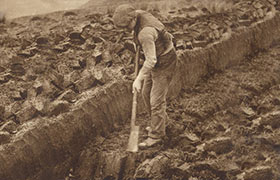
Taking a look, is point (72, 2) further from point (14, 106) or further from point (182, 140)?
point (182, 140)

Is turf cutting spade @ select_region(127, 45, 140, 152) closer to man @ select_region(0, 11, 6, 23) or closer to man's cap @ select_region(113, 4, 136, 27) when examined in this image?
man's cap @ select_region(113, 4, 136, 27)

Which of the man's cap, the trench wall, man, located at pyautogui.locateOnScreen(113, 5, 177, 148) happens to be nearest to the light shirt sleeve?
man, located at pyautogui.locateOnScreen(113, 5, 177, 148)

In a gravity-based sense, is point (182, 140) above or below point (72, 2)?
below

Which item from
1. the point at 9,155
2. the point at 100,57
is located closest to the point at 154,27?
the point at 100,57

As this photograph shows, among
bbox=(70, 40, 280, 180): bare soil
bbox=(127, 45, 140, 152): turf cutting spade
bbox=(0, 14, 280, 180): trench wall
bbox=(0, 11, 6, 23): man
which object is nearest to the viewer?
bbox=(0, 14, 280, 180): trench wall

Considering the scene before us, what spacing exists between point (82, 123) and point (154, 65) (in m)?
0.95

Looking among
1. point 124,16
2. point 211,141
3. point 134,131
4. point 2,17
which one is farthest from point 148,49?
point 2,17

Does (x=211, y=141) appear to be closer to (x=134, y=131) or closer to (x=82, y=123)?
(x=134, y=131)

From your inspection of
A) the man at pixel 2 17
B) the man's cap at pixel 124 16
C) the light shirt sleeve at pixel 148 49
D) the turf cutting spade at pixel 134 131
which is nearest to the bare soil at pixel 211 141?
the turf cutting spade at pixel 134 131

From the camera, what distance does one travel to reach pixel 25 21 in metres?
4.30

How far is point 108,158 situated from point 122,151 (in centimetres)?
15

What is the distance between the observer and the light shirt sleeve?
326cm

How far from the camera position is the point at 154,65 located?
3.38 m

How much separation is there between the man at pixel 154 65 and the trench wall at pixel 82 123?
0.37m
